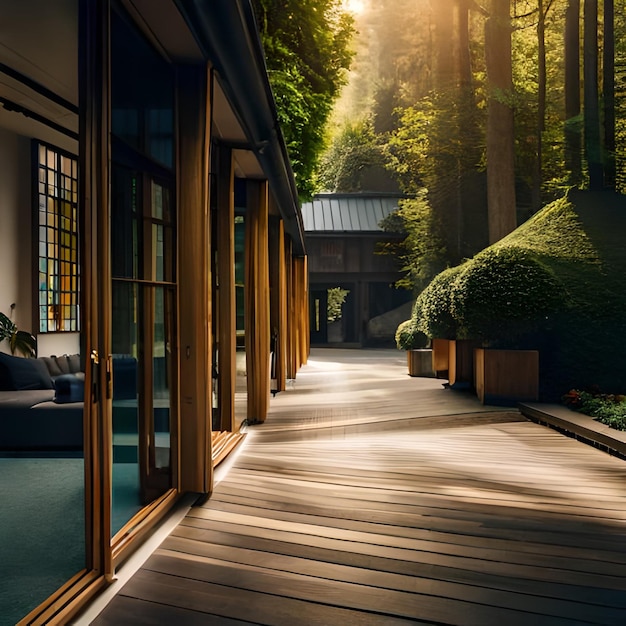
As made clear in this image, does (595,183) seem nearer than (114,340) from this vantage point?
No

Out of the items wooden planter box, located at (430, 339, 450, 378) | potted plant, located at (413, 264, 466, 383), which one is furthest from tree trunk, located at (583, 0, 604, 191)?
wooden planter box, located at (430, 339, 450, 378)

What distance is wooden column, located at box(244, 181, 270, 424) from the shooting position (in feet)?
19.7

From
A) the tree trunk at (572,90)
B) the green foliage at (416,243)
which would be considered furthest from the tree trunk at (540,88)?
the green foliage at (416,243)

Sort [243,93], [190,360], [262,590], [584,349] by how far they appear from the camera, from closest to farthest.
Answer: [262,590] → [190,360] → [243,93] → [584,349]

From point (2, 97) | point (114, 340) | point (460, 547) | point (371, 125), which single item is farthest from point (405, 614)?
point (371, 125)

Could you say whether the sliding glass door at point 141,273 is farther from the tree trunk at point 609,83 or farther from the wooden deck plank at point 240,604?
the tree trunk at point 609,83

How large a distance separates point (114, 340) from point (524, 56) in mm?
19676

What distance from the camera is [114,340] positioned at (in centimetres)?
257

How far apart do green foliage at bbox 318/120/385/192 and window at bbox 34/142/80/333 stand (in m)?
20.4

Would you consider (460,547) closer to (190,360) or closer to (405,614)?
(405,614)

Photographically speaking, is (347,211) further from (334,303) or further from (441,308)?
(441,308)

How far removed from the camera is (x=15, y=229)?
6836mm

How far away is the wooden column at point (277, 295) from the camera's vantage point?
8602mm

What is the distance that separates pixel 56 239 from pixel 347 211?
56.3 ft
